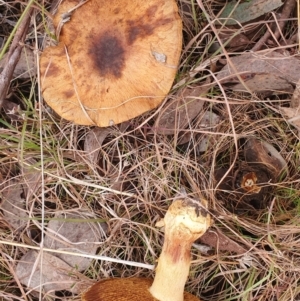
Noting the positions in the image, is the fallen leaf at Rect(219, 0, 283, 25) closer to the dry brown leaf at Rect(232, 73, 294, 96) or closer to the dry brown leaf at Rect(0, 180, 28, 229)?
the dry brown leaf at Rect(232, 73, 294, 96)

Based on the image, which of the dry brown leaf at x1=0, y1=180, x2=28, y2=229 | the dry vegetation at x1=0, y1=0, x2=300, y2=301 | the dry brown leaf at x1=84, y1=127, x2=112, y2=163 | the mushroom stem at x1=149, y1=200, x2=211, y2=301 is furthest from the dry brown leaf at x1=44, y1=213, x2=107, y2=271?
the mushroom stem at x1=149, y1=200, x2=211, y2=301

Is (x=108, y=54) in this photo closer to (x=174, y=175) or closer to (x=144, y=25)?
(x=144, y=25)

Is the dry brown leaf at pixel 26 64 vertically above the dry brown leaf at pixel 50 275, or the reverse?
the dry brown leaf at pixel 26 64

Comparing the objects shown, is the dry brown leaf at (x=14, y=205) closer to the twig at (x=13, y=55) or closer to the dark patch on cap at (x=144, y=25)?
the twig at (x=13, y=55)

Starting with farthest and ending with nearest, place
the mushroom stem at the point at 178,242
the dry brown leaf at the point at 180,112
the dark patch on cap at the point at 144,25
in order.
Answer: the dry brown leaf at the point at 180,112 → the dark patch on cap at the point at 144,25 → the mushroom stem at the point at 178,242

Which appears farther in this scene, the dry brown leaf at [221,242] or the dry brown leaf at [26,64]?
the dry brown leaf at [26,64]

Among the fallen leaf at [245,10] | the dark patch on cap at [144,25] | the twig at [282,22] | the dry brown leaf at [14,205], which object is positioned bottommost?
the dry brown leaf at [14,205]

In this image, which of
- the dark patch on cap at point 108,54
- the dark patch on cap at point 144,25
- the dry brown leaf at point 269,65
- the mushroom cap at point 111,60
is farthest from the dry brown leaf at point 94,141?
the dry brown leaf at point 269,65

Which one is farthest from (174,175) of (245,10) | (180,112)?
(245,10)
